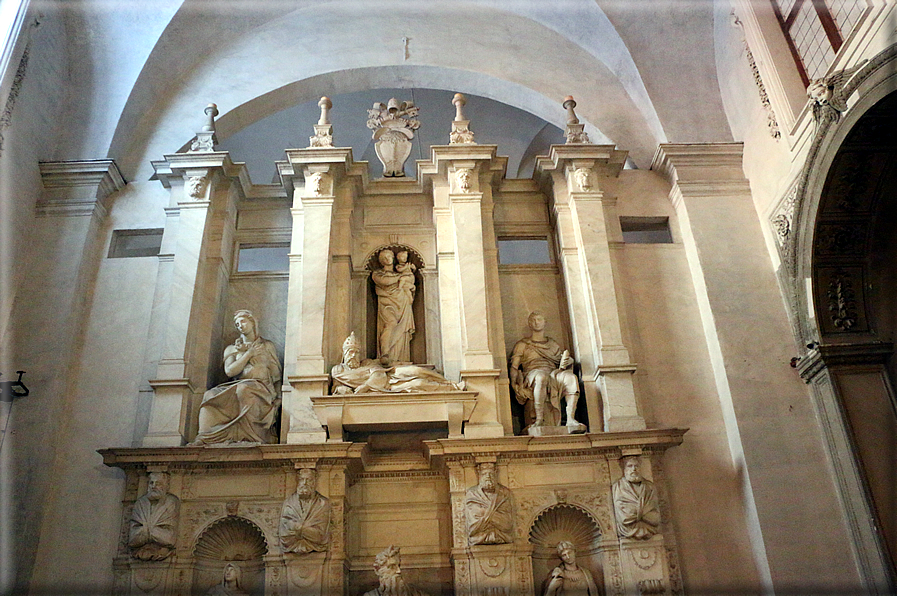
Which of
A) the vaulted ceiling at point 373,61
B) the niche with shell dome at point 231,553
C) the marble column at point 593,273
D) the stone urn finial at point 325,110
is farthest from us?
the vaulted ceiling at point 373,61

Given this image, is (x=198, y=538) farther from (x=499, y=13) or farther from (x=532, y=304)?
(x=499, y=13)

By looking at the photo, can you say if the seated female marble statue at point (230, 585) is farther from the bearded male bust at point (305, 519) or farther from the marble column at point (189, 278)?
the marble column at point (189, 278)

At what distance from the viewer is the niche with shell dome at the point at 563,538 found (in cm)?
892

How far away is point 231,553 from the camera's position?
910 centimetres

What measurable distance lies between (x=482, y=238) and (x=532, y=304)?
1175mm

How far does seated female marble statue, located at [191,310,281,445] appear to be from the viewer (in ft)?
30.4

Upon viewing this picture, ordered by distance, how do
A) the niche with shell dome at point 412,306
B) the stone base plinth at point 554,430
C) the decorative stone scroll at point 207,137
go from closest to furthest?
the stone base plinth at point 554,430 → the niche with shell dome at point 412,306 → the decorative stone scroll at point 207,137

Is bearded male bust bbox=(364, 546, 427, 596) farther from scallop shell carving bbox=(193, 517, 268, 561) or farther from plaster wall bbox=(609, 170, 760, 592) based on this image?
plaster wall bbox=(609, 170, 760, 592)

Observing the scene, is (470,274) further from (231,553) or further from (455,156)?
(231,553)

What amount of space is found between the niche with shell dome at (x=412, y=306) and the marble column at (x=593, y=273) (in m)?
2.02

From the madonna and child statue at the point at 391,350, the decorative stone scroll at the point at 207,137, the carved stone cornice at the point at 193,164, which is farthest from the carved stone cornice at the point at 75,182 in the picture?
the madonna and child statue at the point at 391,350

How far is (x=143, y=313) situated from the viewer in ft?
33.6

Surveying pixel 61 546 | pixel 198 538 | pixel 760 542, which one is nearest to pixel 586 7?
pixel 760 542

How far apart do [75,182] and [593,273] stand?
7.20 meters
